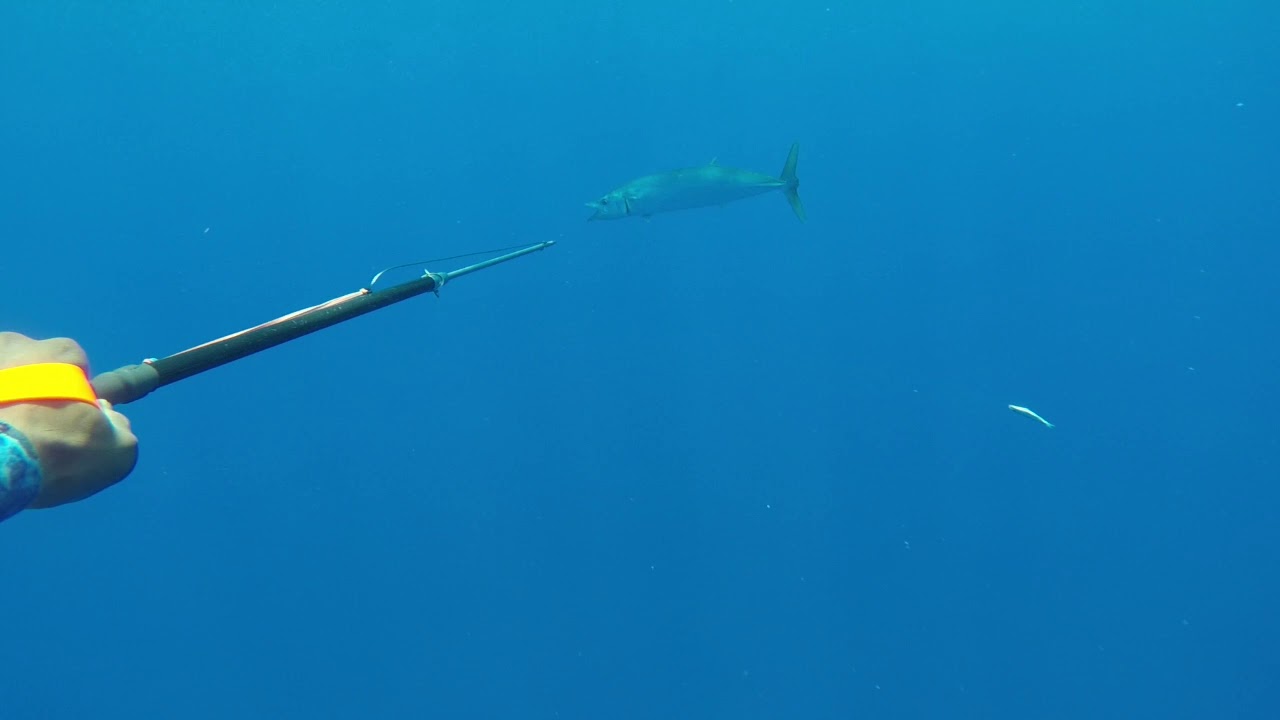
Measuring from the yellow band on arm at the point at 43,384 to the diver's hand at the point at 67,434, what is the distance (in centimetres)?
1

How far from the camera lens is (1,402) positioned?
943 mm

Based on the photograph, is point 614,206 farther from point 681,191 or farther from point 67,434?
point 67,434

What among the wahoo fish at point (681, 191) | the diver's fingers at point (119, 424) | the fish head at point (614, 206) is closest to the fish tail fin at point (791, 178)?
the wahoo fish at point (681, 191)

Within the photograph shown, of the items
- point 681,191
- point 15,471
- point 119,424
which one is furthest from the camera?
point 681,191

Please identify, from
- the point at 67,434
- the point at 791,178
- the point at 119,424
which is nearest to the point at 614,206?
the point at 791,178

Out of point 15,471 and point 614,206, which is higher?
point 15,471

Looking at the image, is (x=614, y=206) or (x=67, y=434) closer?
(x=67, y=434)

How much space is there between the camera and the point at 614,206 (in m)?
5.84

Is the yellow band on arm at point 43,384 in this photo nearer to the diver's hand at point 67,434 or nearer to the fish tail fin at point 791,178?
the diver's hand at point 67,434

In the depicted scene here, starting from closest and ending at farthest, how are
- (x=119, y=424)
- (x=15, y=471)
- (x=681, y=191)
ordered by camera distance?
(x=15, y=471), (x=119, y=424), (x=681, y=191)

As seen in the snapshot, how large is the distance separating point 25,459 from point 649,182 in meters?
5.08

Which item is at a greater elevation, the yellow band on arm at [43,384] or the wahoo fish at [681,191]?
the yellow band on arm at [43,384]

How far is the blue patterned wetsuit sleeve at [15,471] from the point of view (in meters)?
0.89

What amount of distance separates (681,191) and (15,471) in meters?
5.10
